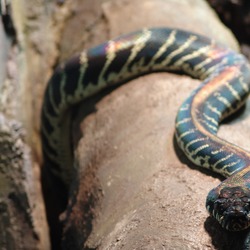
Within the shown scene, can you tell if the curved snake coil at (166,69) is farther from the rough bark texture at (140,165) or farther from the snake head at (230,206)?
the snake head at (230,206)

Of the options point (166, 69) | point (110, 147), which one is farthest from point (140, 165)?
point (166, 69)

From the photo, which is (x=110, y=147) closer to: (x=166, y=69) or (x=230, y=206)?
(x=166, y=69)

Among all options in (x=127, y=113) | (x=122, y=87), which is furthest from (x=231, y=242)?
(x=122, y=87)

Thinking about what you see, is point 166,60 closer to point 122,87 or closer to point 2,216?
point 122,87

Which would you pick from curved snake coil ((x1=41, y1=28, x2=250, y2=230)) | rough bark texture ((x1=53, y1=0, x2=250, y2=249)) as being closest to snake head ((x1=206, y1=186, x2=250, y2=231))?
rough bark texture ((x1=53, y1=0, x2=250, y2=249))

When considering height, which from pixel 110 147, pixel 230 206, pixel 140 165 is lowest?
pixel 110 147

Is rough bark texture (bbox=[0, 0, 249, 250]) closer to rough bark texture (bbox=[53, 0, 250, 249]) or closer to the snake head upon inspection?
rough bark texture (bbox=[53, 0, 250, 249])
